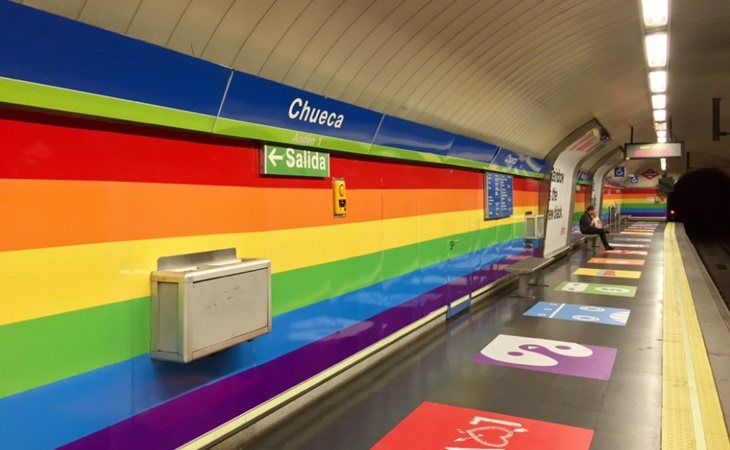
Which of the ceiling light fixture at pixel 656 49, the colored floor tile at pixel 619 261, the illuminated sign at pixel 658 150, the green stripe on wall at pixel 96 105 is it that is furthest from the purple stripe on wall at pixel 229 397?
the illuminated sign at pixel 658 150

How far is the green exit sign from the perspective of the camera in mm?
3832

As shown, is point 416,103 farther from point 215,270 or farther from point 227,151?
point 215,270

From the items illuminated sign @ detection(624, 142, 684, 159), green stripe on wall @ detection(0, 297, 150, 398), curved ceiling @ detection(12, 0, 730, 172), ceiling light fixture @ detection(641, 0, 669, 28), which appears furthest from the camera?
illuminated sign @ detection(624, 142, 684, 159)

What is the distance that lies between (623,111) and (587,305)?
17.3 feet

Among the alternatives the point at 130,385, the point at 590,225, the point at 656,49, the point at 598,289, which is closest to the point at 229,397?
the point at 130,385

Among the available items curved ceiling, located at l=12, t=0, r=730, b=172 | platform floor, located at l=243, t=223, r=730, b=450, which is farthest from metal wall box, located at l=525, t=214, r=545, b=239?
platform floor, located at l=243, t=223, r=730, b=450

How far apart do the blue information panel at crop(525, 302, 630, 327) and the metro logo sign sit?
350cm

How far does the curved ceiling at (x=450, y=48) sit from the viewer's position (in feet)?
10.6

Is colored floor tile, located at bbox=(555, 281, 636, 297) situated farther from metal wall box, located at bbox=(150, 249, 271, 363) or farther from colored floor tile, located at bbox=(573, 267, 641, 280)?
metal wall box, located at bbox=(150, 249, 271, 363)

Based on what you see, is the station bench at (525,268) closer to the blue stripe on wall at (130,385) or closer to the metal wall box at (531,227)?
the metal wall box at (531,227)

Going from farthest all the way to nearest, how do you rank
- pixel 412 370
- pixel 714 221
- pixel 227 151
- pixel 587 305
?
1. pixel 714 221
2. pixel 587 305
3. pixel 412 370
4. pixel 227 151

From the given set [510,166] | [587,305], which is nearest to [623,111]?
[510,166]

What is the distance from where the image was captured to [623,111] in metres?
11.3

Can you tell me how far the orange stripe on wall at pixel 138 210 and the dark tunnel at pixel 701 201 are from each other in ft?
131
